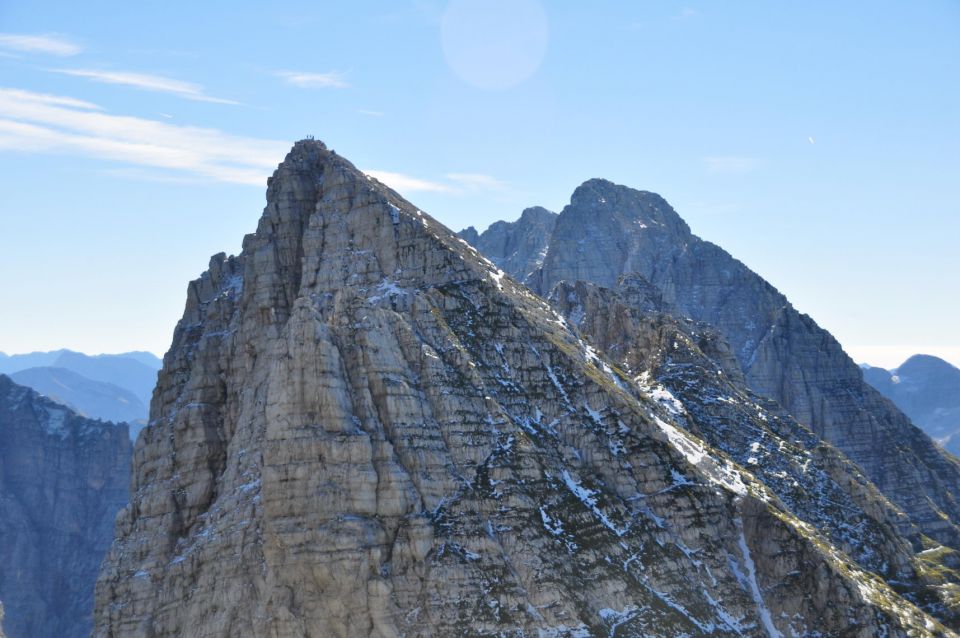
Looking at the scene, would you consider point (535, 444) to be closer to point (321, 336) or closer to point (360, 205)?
point (321, 336)

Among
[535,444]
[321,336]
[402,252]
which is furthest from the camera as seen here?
[402,252]

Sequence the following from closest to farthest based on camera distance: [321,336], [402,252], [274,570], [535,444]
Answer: [274,570], [321,336], [535,444], [402,252]

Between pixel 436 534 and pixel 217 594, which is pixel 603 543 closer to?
pixel 436 534

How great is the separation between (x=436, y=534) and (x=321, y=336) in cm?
2852

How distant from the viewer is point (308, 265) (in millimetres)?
180750

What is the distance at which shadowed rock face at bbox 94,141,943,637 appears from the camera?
143125 millimetres

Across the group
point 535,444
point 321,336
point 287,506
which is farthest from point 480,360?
point 287,506

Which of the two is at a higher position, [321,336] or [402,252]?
[402,252]

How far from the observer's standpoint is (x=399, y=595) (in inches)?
5576

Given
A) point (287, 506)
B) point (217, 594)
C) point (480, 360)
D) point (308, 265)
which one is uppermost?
point (308, 265)

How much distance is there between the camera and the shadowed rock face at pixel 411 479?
470ft

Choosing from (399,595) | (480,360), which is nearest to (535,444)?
(480,360)

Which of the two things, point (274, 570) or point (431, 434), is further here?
point (431, 434)

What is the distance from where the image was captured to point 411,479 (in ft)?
491
